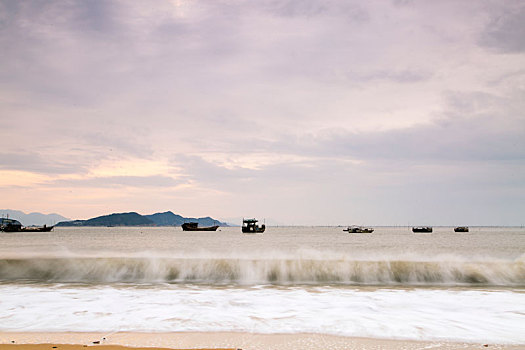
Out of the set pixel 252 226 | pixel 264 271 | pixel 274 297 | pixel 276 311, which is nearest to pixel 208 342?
pixel 276 311

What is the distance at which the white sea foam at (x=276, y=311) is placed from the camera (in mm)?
10008

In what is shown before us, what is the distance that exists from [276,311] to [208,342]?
4.06 meters

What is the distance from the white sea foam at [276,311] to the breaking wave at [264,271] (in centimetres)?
403

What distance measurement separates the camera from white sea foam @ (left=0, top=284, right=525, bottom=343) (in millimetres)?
10008

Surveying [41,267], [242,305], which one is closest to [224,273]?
[242,305]

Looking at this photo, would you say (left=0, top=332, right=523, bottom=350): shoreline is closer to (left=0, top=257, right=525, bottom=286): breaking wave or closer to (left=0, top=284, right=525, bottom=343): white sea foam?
(left=0, top=284, right=525, bottom=343): white sea foam

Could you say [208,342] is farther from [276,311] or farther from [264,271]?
[264,271]

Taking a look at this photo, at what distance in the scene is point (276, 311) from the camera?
40.5 ft

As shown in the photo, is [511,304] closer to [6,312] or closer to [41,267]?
[6,312]

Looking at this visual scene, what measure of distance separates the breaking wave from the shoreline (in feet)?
37.9

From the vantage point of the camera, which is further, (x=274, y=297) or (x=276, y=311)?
(x=274, y=297)

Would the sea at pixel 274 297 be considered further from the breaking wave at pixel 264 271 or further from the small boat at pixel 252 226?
the small boat at pixel 252 226

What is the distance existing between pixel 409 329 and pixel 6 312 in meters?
11.5

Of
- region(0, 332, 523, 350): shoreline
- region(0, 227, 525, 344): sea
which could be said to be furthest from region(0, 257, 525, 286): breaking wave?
region(0, 332, 523, 350): shoreline
